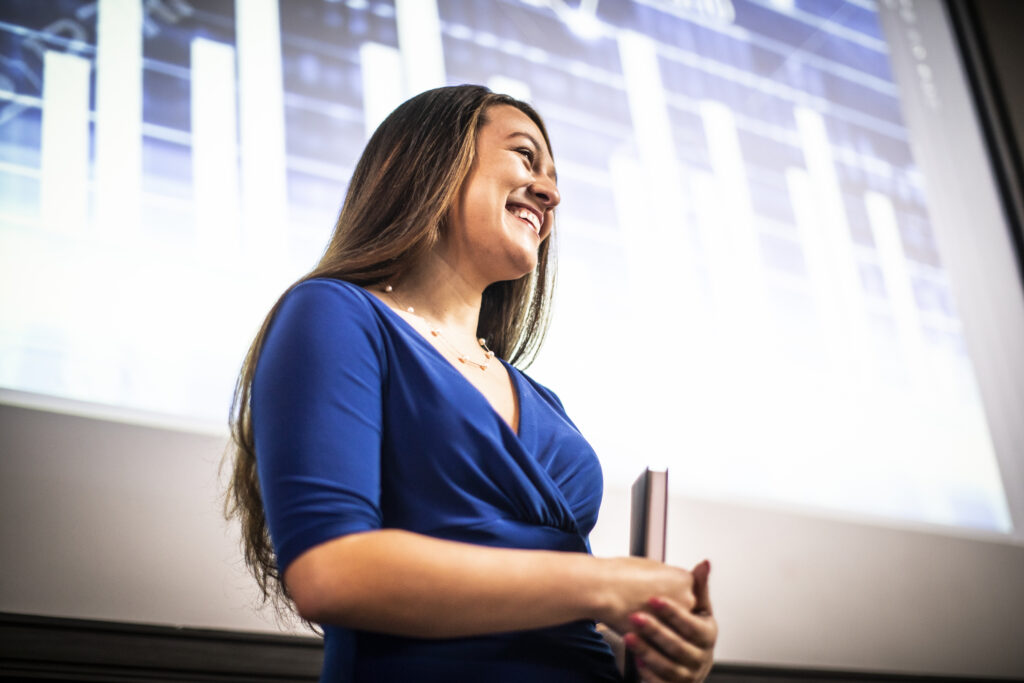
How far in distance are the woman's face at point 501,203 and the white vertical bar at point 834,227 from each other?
1.55 m

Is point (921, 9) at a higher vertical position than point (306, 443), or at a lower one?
higher

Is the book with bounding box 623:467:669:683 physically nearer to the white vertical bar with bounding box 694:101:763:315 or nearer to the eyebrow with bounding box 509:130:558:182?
the eyebrow with bounding box 509:130:558:182

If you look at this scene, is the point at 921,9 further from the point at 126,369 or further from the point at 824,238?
the point at 126,369

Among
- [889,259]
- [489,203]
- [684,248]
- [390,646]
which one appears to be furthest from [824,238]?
[390,646]

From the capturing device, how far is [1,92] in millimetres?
1479

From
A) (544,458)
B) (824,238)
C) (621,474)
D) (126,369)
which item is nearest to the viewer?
(544,458)

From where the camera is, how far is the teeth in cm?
105

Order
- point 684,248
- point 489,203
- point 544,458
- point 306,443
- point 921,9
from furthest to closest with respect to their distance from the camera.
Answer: point 921,9
point 684,248
point 489,203
point 544,458
point 306,443

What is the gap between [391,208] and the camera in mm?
986

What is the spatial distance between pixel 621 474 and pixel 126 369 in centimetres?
106

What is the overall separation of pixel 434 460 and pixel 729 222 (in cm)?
173

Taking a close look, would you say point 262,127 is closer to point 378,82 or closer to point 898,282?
point 378,82

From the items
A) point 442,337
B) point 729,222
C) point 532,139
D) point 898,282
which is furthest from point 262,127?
point 898,282

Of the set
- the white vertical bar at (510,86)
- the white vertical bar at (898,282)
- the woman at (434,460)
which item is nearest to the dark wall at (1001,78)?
the white vertical bar at (898,282)
